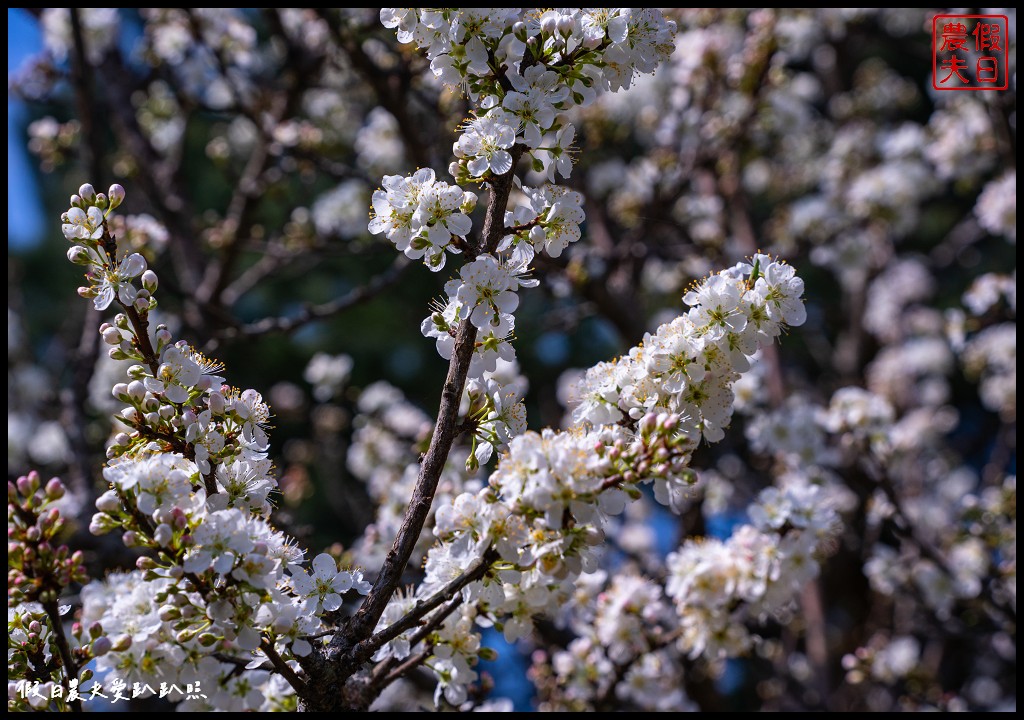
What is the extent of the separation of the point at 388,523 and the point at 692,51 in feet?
10.1

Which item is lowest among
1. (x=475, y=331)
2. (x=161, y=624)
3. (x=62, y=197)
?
(x=161, y=624)

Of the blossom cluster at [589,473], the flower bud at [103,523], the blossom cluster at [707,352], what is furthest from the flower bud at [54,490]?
the blossom cluster at [707,352]

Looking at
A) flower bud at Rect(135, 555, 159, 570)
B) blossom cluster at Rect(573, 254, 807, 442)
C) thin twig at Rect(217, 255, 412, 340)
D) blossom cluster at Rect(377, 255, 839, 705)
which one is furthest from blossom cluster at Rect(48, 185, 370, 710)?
thin twig at Rect(217, 255, 412, 340)

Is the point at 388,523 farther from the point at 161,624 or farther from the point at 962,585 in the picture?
the point at 962,585

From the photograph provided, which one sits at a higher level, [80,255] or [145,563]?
[80,255]

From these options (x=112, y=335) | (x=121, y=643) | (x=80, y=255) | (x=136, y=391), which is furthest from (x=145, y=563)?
(x=80, y=255)

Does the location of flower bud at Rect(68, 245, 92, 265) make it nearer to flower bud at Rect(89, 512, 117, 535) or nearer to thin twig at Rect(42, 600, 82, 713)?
flower bud at Rect(89, 512, 117, 535)

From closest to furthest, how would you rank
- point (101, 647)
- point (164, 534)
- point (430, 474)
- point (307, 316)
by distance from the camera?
point (164, 534) → point (101, 647) → point (430, 474) → point (307, 316)

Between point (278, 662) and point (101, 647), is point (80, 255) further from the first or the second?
point (278, 662)

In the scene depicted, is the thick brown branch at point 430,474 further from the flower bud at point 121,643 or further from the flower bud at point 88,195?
the flower bud at point 88,195

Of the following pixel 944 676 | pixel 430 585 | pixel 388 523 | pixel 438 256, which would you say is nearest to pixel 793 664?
pixel 944 676

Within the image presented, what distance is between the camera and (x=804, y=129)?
5754mm

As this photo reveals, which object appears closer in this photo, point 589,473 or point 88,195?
point 589,473

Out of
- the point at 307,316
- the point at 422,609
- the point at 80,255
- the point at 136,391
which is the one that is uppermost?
the point at 307,316
